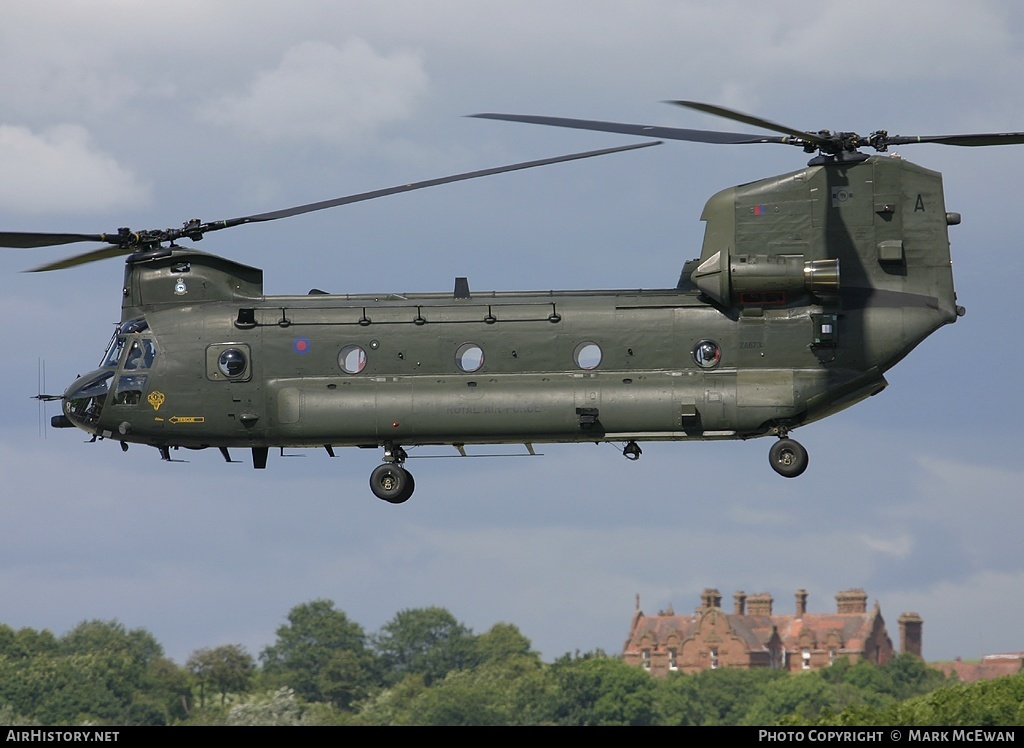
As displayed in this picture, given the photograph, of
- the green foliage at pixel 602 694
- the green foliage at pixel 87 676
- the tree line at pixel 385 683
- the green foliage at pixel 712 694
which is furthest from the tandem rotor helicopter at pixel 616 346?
the green foliage at pixel 712 694

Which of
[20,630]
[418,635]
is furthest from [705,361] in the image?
[418,635]

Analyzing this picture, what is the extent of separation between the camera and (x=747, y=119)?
31438 mm

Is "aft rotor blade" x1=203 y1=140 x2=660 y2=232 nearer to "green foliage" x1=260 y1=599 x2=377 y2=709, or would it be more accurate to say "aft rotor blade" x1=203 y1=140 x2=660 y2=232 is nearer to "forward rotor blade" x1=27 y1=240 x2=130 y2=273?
"forward rotor blade" x1=27 y1=240 x2=130 y2=273

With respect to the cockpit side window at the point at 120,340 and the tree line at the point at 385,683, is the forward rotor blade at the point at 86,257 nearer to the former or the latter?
the cockpit side window at the point at 120,340

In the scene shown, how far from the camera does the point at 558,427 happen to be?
1335 inches

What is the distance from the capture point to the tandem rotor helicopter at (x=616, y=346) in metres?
33.8

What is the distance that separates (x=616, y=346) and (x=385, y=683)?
158 metres

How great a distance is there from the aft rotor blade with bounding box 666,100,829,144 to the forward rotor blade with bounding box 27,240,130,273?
1378 centimetres

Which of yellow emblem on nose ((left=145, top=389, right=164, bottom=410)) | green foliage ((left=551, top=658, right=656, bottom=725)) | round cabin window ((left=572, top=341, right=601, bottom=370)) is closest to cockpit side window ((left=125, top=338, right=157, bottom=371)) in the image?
yellow emblem on nose ((left=145, top=389, right=164, bottom=410))

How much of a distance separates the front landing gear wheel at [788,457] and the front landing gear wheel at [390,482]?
7730mm

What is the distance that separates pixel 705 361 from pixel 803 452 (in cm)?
282

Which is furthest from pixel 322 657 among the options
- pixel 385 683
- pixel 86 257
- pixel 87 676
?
pixel 86 257
